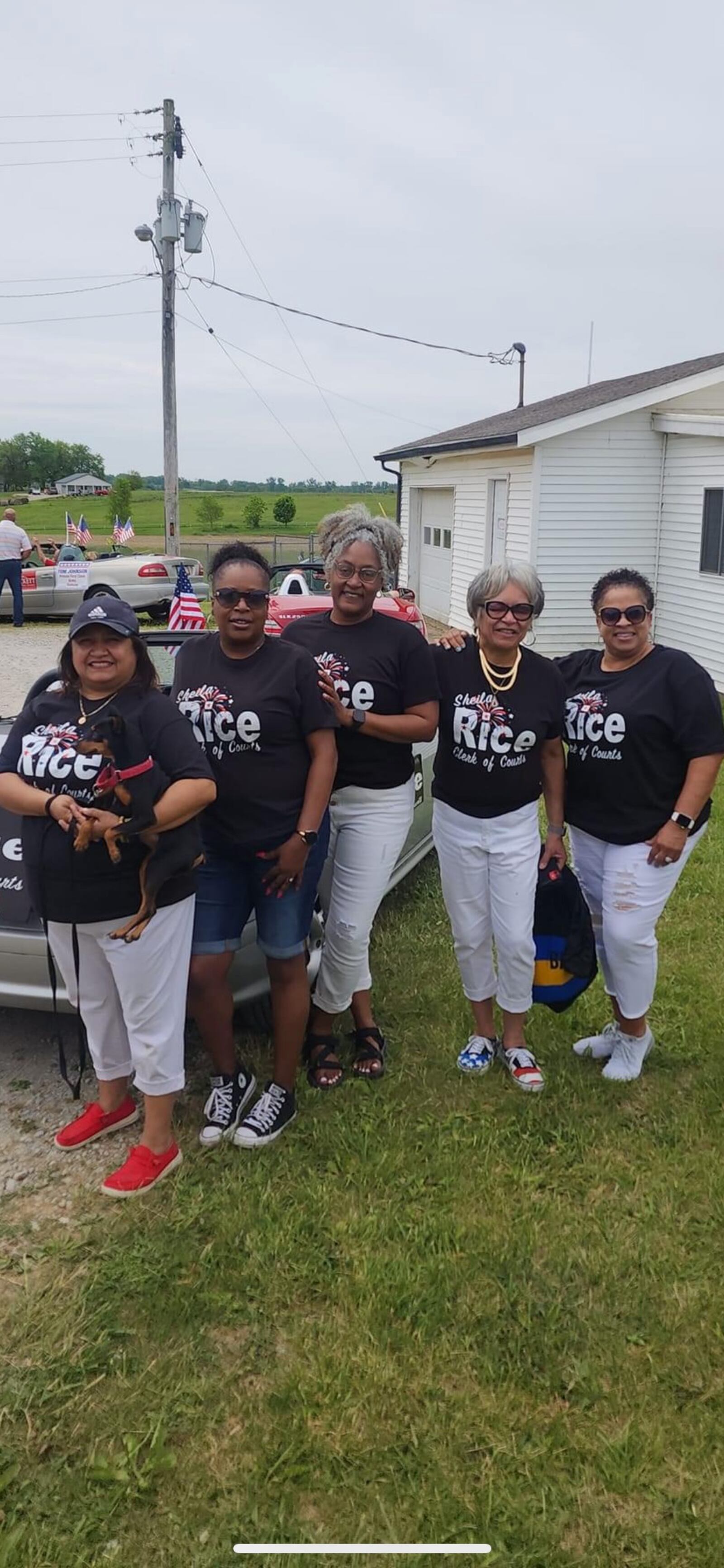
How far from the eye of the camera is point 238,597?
2.86 meters

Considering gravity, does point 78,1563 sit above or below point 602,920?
below

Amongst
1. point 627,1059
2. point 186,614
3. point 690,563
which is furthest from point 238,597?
point 690,563

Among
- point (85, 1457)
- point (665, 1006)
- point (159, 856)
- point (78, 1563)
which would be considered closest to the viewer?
point (78, 1563)

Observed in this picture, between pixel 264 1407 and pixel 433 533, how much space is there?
17744mm

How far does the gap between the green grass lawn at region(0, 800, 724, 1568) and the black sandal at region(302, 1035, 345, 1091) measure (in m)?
0.06

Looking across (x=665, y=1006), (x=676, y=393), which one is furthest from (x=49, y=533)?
(x=665, y=1006)

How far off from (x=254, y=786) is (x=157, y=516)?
7574 cm

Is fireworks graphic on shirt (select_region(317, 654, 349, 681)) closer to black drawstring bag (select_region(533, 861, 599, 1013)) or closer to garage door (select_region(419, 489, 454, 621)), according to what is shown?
black drawstring bag (select_region(533, 861, 599, 1013))

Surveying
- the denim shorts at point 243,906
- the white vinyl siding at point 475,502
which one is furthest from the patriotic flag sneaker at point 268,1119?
the white vinyl siding at point 475,502

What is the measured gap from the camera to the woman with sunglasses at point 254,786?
287 cm

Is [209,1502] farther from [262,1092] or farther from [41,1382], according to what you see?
[262,1092]

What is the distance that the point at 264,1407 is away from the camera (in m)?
2.25

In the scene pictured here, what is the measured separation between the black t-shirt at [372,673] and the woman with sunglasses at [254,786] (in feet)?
0.61

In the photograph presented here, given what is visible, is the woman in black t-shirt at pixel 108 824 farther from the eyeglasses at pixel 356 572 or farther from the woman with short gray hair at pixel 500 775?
the woman with short gray hair at pixel 500 775
